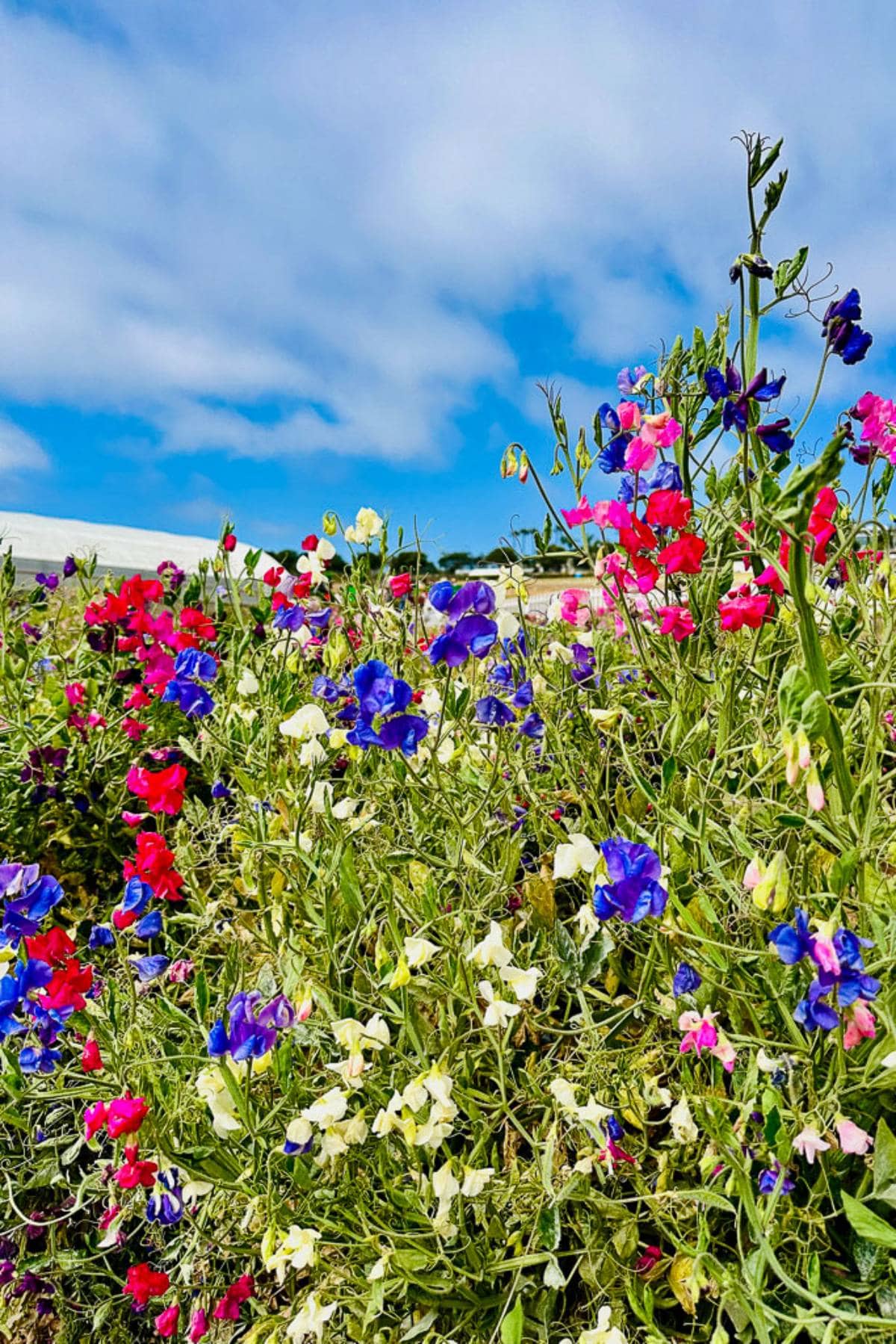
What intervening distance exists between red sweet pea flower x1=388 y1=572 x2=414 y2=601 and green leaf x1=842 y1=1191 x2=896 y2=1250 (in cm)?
133

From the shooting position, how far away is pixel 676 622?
1.51 m

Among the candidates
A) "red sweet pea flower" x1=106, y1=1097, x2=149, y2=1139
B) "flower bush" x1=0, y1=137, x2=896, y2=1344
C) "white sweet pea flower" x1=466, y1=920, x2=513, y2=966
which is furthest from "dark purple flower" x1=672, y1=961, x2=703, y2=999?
"red sweet pea flower" x1=106, y1=1097, x2=149, y2=1139

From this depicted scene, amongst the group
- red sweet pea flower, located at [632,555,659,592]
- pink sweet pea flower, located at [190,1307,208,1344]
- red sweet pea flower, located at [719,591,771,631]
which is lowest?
pink sweet pea flower, located at [190,1307,208,1344]

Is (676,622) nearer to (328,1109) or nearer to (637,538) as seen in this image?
(637,538)

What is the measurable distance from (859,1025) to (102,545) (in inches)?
457

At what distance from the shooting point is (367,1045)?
50.9 inches

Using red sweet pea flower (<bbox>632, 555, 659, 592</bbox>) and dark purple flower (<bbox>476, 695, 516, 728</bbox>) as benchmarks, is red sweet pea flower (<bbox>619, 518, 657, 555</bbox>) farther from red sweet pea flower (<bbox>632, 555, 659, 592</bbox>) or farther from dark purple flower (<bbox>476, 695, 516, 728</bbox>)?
dark purple flower (<bbox>476, 695, 516, 728</bbox>)

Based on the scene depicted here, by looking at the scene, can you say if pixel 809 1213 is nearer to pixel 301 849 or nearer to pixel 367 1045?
pixel 367 1045

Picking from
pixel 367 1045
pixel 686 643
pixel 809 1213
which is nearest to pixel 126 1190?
pixel 367 1045

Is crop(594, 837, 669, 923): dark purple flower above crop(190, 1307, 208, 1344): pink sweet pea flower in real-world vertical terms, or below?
above

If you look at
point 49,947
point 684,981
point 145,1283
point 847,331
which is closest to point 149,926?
point 49,947

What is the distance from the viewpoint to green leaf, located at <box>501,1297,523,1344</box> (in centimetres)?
116

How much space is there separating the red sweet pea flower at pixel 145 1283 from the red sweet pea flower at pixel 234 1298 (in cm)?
12

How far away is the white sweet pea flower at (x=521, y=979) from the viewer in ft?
3.93
